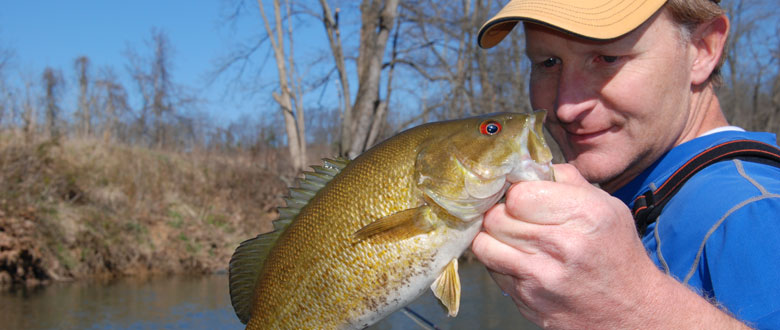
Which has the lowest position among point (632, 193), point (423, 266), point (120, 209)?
point (120, 209)

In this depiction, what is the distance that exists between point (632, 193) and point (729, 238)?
90cm

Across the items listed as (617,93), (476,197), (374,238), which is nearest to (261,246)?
(374,238)

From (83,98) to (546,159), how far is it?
21914 mm

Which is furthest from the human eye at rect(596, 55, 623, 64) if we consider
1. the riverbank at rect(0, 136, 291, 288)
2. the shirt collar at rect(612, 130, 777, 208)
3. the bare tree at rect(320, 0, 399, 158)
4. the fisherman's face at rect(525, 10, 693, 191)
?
the bare tree at rect(320, 0, 399, 158)

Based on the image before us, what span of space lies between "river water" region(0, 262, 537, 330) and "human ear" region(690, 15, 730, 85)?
355 centimetres

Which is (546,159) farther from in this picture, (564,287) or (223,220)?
(223,220)

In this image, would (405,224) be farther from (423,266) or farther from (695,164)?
(695,164)

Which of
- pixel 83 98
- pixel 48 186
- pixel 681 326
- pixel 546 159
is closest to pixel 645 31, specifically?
pixel 546 159

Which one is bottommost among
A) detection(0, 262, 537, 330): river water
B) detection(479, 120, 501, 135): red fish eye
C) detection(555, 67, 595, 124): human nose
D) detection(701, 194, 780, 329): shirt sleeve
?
detection(0, 262, 537, 330): river water

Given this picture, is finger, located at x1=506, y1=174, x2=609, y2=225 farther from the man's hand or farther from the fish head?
the fish head

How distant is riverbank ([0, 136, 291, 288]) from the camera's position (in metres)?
A: 9.30

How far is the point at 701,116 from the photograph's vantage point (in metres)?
2.20

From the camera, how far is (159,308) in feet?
22.5

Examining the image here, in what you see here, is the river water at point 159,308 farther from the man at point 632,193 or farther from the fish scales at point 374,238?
the fish scales at point 374,238
